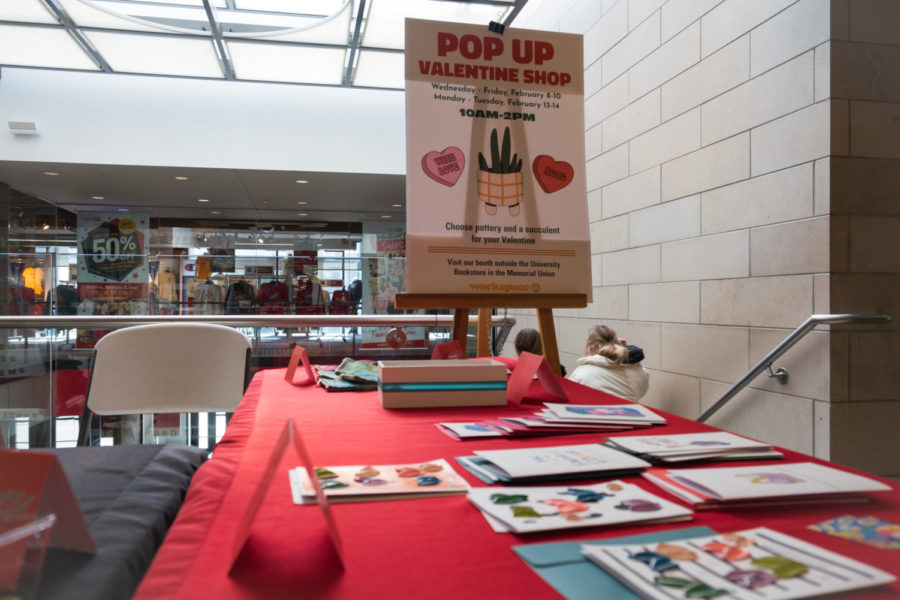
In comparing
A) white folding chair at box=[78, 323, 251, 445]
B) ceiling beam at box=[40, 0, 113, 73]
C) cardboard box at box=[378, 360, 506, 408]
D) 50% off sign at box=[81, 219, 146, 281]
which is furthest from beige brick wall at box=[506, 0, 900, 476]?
50% off sign at box=[81, 219, 146, 281]

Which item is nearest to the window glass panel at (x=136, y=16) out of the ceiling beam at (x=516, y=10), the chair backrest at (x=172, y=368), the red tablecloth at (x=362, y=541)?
the ceiling beam at (x=516, y=10)

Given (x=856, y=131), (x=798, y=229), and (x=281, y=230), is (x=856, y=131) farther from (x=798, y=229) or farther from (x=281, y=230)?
(x=281, y=230)

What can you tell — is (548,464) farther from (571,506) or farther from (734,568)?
(734,568)

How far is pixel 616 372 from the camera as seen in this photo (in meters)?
3.14

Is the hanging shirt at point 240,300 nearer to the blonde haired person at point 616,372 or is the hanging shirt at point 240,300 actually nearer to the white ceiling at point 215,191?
the white ceiling at point 215,191

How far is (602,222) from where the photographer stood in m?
4.08

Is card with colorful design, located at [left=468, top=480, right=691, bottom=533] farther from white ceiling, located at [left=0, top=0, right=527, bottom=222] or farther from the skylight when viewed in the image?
white ceiling, located at [left=0, top=0, right=527, bottom=222]

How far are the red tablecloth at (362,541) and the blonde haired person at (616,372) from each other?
2244 mm

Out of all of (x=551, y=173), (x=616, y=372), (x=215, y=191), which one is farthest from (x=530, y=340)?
(x=215, y=191)

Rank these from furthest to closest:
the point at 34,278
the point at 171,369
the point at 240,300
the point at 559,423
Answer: the point at 240,300, the point at 34,278, the point at 171,369, the point at 559,423

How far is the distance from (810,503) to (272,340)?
3.45 meters

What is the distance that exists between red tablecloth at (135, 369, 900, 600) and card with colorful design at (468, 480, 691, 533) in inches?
0.4

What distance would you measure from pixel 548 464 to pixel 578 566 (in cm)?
26

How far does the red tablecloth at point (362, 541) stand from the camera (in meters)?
0.48
